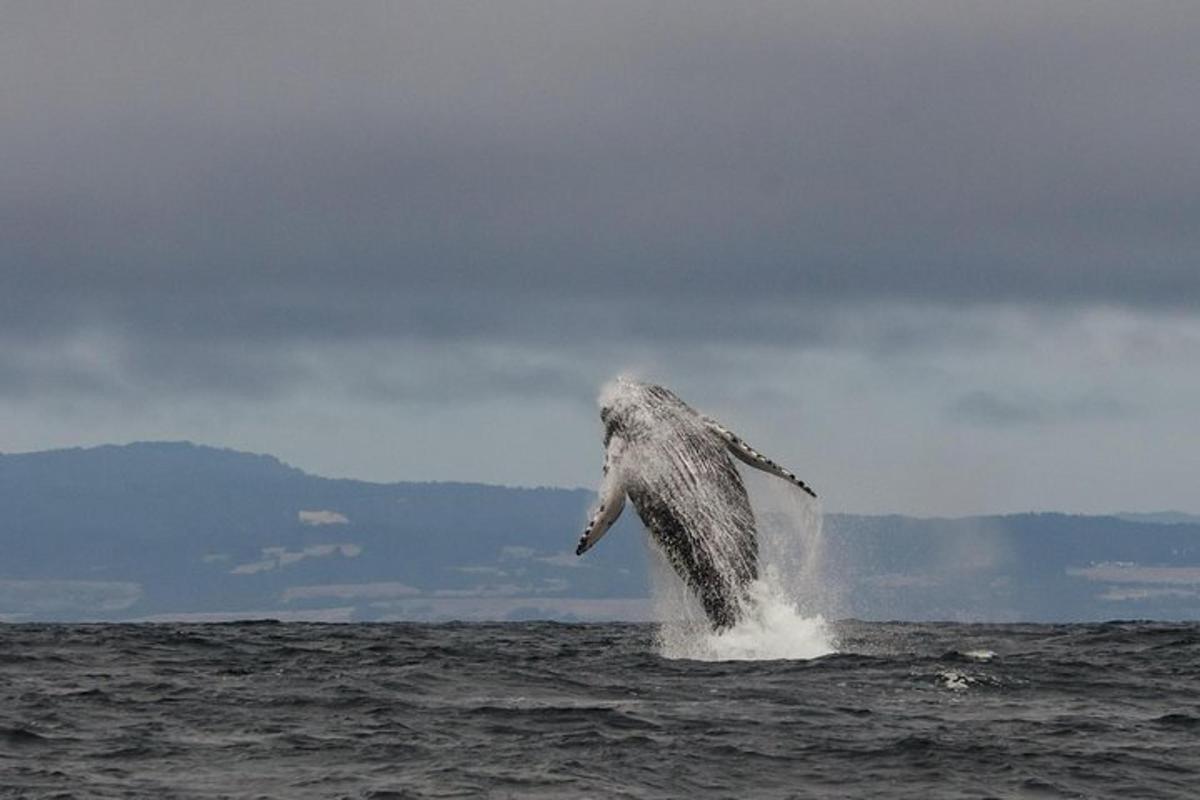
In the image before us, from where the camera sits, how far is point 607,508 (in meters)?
26.1

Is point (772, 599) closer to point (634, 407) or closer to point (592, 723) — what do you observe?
point (634, 407)

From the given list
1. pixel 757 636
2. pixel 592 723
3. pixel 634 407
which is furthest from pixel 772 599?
pixel 592 723

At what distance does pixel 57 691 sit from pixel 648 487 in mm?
8153

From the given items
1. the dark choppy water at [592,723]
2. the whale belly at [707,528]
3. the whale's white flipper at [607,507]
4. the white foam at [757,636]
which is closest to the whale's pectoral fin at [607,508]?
the whale's white flipper at [607,507]

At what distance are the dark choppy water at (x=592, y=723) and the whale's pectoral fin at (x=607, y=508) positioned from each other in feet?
6.03

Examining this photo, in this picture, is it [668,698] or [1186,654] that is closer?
[668,698]

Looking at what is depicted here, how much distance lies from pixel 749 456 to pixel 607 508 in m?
2.12

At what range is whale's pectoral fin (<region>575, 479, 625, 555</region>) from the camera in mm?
25922

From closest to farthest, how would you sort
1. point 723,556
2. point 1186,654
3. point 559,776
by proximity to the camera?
point 559,776, point 723,556, point 1186,654

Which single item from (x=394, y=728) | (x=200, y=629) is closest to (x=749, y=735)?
(x=394, y=728)

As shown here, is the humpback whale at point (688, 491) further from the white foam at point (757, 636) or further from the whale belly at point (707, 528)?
the white foam at point (757, 636)

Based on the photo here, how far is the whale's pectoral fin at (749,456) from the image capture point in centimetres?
2638

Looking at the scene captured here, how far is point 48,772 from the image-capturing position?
55.9 ft

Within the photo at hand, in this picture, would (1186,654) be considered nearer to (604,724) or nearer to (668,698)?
(668,698)
